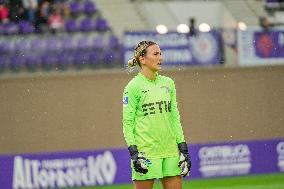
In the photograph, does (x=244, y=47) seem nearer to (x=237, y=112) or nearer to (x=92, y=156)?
(x=237, y=112)

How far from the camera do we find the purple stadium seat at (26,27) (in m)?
18.5

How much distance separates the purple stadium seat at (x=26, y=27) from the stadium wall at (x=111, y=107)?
6.09 ft

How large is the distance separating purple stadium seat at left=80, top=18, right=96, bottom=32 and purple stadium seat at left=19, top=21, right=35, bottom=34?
1.28 meters

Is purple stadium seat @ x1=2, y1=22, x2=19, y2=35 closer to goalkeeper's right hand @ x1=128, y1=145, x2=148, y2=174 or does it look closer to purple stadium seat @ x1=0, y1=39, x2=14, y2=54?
purple stadium seat @ x1=0, y1=39, x2=14, y2=54

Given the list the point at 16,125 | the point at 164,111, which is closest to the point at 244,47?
the point at 16,125

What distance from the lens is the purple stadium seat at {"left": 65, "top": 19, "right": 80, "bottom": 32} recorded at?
19.1m

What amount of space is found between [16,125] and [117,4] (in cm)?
580

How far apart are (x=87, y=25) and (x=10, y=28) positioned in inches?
75.6

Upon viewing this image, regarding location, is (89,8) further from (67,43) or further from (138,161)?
(138,161)

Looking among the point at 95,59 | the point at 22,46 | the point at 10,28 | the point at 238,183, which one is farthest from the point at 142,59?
the point at 10,28

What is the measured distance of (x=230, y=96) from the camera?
17.8 metres

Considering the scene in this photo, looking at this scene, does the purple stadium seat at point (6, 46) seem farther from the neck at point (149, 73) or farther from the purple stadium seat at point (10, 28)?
the neck at point (149, 73)

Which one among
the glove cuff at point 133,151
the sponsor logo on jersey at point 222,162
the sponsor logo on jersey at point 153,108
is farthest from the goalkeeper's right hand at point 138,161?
the sponsor logo on jersey at point 222,162

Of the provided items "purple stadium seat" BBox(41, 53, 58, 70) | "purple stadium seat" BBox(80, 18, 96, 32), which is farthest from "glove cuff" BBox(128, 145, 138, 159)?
"purple stadium seat" BBox(80, 18, 96, 32)
